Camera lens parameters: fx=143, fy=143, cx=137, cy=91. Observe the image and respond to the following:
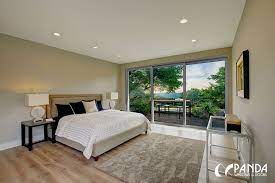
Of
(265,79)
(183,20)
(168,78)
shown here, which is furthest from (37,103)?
(168,78)

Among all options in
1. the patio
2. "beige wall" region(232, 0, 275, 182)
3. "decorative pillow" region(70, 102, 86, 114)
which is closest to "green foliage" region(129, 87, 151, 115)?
the patio

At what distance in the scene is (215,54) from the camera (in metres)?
4.49

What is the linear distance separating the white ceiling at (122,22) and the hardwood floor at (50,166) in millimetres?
2632

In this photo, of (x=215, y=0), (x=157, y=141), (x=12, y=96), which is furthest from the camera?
(x=157, y=141)

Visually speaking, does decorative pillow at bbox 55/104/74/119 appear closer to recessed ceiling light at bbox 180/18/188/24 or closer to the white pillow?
the white pillow

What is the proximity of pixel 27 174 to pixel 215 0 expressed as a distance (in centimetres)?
393

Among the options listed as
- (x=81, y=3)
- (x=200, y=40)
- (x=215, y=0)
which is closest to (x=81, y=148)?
(x=81, y=3)

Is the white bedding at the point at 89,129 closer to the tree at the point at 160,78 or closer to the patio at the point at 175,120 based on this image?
the patio at the point at 175,120

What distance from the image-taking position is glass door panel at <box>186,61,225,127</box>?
458cm

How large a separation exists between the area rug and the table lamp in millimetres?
2126

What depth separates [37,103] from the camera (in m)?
3.38

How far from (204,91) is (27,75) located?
17.1 feet

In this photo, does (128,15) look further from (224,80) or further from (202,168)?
(224,80)

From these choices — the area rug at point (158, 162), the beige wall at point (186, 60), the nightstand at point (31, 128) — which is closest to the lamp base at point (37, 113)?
the nightstand at point (31, 128)
